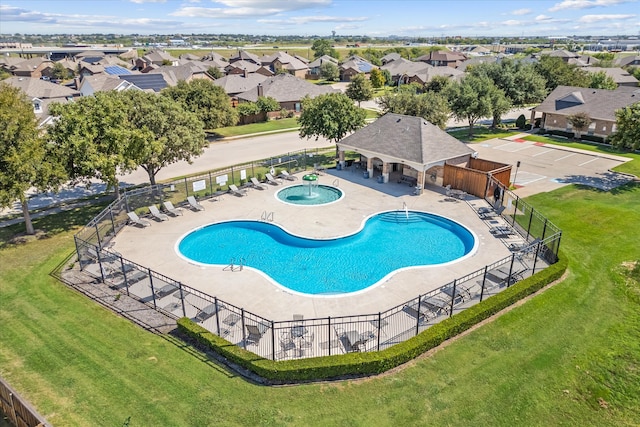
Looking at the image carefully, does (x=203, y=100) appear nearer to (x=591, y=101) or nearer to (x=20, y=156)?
(x=20, y=156)

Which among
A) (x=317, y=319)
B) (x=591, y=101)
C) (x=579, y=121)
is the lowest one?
(x=317, y=319)

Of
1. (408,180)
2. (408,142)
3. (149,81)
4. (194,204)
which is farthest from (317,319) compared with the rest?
(149,81)

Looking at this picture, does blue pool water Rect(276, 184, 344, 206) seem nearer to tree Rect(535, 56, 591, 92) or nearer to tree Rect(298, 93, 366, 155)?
tree Rect(298, 93, 366, 155)

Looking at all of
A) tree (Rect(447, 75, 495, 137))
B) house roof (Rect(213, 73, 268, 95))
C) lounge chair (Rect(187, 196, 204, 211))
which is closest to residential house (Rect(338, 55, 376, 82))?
house roof (Rect(213, 73, 268, 95))

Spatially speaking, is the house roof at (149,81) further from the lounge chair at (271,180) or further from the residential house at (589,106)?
the residential house at (589,106)

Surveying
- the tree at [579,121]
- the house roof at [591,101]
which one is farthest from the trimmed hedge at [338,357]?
the house roof at [591,101]

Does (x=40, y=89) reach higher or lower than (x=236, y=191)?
higher
